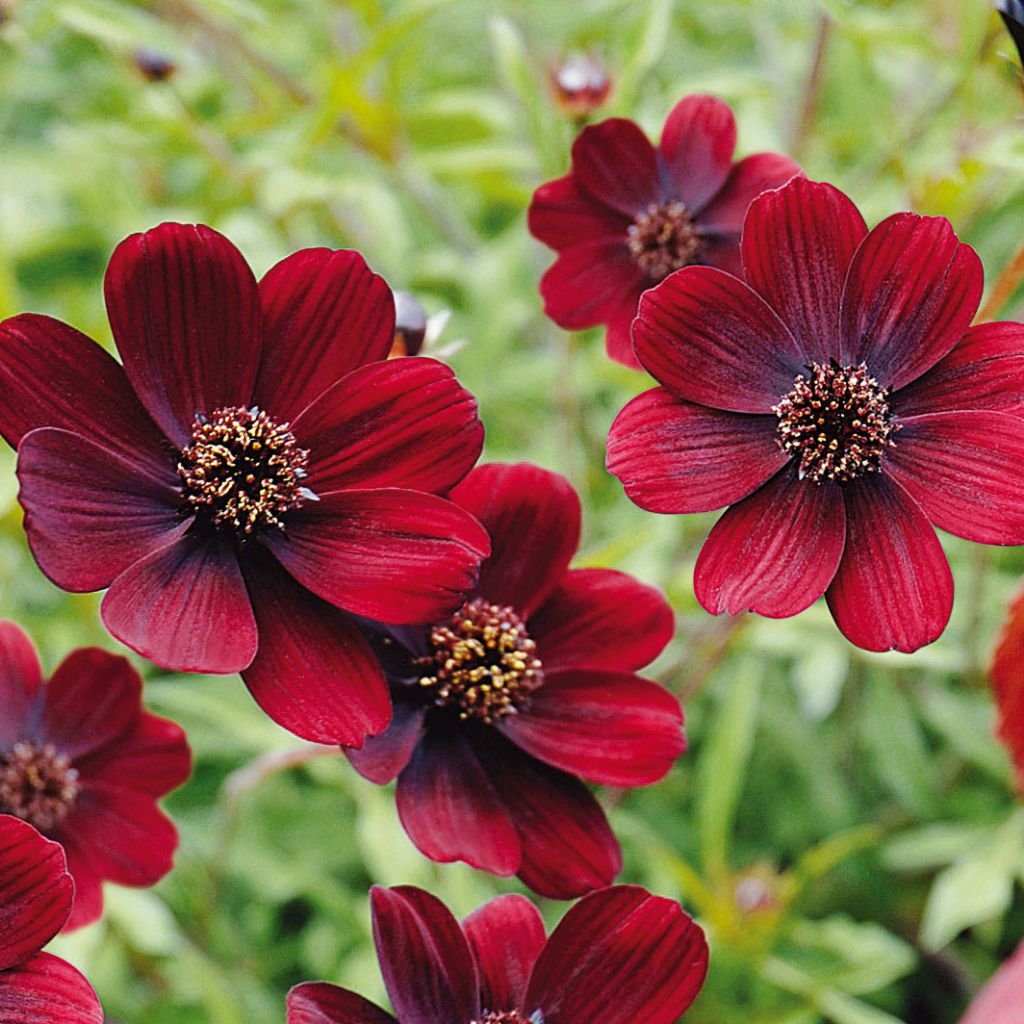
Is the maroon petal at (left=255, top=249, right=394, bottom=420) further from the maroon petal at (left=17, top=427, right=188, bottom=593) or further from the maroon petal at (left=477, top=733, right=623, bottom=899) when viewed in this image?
the maroon petal at (left=477, top=733, right=623, bottom=899)

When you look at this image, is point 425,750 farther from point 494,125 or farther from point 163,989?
point 494,125

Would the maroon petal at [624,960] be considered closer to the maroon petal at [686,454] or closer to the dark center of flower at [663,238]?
the maroon petal at [686,454]

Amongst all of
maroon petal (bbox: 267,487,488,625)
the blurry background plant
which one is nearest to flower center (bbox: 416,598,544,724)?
maroon petal (bbox: 267,487,488,625)

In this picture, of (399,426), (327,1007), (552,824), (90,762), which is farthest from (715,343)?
(90,762)

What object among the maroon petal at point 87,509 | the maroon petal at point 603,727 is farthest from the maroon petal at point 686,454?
the maroon petal at point 87,509

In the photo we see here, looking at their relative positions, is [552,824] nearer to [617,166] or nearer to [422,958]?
[422,958]

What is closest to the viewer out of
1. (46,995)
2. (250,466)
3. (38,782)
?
(46,995)

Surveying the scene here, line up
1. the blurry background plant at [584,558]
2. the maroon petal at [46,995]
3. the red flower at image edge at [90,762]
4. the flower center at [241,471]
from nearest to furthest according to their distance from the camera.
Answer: the maroon petal at [46,995]
the flower center at [241,471]
the red flower at image edge at [90,762]
the blurry background plant at [584,558]
